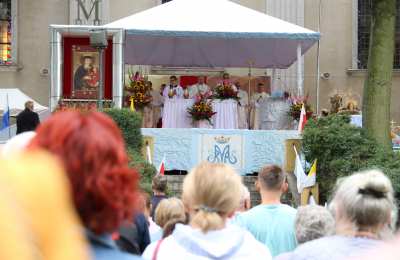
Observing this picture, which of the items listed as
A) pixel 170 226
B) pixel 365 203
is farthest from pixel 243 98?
pixel 365 203

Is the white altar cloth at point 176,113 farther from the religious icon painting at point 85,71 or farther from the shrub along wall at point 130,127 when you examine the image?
the shrub along wall at point 130,127

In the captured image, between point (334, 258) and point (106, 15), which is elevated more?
point (106, 15)

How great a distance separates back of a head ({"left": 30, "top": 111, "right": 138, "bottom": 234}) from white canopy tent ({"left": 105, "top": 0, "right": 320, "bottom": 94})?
17.8m

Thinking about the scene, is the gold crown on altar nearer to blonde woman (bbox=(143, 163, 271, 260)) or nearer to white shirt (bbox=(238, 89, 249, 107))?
white shirt (bbox=(238, 89, 249, 107))

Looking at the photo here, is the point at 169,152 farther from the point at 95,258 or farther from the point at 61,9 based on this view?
the point at 95,258

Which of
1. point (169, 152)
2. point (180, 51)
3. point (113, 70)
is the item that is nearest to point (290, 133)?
point (169, 152)

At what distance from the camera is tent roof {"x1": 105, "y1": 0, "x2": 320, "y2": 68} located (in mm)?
20750

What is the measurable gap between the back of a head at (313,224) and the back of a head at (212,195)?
1.30m

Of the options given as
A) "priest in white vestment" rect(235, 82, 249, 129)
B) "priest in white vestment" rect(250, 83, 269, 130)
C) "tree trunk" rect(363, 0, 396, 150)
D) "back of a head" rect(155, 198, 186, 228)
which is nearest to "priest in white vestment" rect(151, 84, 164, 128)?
"priest in white vestment" rect(235, 82, 249, 129)

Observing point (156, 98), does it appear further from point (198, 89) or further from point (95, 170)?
point (95, 170)

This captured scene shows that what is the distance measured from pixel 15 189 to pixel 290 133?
1656cm

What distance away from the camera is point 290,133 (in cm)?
1819

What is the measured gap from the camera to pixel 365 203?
393cm

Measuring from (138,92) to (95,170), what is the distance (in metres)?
17.8
